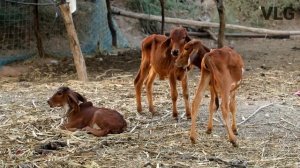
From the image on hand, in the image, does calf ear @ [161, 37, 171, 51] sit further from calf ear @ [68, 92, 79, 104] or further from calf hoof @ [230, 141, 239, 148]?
calf hoof @ [230, 141, 239, 148]

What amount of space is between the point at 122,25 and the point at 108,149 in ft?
42.8

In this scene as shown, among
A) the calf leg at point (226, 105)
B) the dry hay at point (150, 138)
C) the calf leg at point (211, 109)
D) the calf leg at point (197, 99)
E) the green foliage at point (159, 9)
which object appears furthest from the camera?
the green foliage at point (159, 9)

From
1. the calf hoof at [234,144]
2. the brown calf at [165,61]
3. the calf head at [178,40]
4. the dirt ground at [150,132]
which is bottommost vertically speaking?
the dirt ground at [150,132]

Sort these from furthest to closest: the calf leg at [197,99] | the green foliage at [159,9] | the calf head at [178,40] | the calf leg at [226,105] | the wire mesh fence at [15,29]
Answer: the green foliage at [159,9], the wire mesh fence at [15,29], the calf head at [178,40], the calf leg at [197,99], the calf leg at [226,105]

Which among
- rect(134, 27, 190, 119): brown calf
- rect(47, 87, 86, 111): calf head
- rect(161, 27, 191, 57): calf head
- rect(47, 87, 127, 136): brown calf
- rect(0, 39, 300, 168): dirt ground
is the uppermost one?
rect(161, 27, 191, 57): calf head

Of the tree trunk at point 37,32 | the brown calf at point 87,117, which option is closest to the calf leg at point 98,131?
the brown calf at point 87,117

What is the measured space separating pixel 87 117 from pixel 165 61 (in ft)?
4.25

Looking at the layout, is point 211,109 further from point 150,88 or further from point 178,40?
point 150,88

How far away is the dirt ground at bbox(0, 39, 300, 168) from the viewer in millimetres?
6574

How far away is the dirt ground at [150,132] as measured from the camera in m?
6.57

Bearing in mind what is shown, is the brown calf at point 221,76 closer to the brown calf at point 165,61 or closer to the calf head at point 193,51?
the calf head at point 193,51

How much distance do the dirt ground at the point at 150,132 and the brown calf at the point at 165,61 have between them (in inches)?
13.2

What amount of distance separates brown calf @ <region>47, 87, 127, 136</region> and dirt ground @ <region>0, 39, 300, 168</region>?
129 mm

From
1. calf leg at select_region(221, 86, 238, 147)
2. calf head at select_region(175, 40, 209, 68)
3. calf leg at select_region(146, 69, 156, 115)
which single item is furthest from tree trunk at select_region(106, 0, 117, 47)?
calf leg at select_region(221, 86, 238, 147)
